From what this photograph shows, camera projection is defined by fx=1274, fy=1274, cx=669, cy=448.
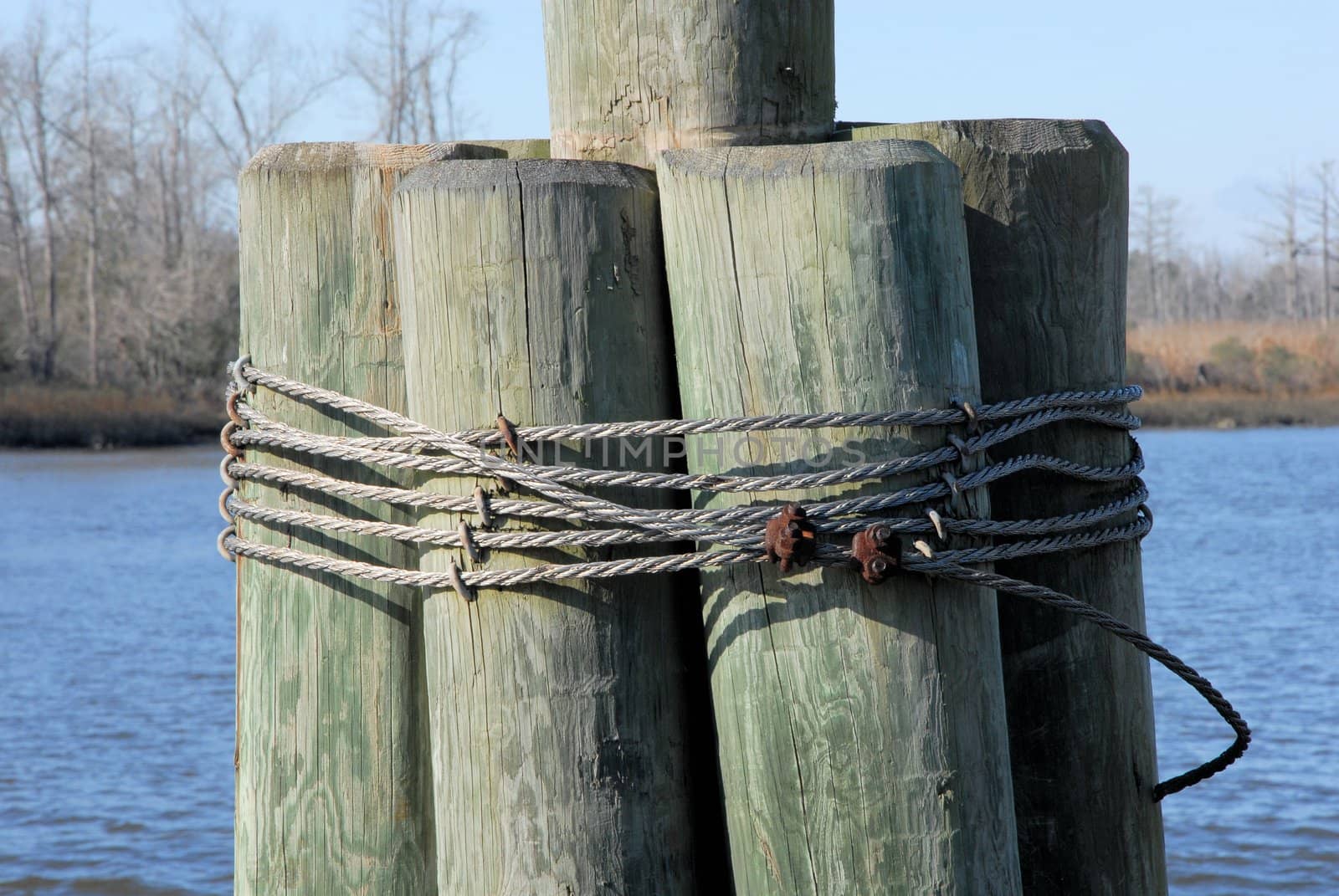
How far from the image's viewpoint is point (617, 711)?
1777 millimetres

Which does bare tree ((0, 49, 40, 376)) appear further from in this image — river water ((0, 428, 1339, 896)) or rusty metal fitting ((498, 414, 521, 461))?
rusty metal fitting ((498, 414, 521, 461))

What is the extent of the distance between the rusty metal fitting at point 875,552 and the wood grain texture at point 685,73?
65 centimetres

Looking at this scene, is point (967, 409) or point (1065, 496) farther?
point (1065, 496)

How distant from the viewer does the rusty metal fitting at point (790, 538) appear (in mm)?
1667

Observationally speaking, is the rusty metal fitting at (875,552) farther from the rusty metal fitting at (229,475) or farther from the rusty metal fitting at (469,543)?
the rusty metal fitting at (229,475)

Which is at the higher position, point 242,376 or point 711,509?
point 242,376

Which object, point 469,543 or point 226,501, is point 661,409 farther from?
point 226,501

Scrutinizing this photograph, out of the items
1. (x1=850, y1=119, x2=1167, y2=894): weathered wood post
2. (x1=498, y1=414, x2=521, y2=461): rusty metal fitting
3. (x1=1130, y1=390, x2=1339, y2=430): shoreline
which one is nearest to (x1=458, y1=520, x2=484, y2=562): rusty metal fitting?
(x1=498, y1=414, x2=521, y2=461): rusty metal fitting

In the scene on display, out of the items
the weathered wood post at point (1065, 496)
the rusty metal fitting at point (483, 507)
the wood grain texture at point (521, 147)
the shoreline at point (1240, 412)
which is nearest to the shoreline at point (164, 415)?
the shoreline at point (1240, 412)

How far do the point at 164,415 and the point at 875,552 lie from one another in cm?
3438

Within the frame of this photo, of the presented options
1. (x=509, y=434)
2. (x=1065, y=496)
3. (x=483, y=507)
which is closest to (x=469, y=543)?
(x=483, y=507)

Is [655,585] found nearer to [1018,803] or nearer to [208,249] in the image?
[1018,803]

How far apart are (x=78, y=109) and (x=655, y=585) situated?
47.0m

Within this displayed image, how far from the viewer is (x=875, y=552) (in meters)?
1.67
